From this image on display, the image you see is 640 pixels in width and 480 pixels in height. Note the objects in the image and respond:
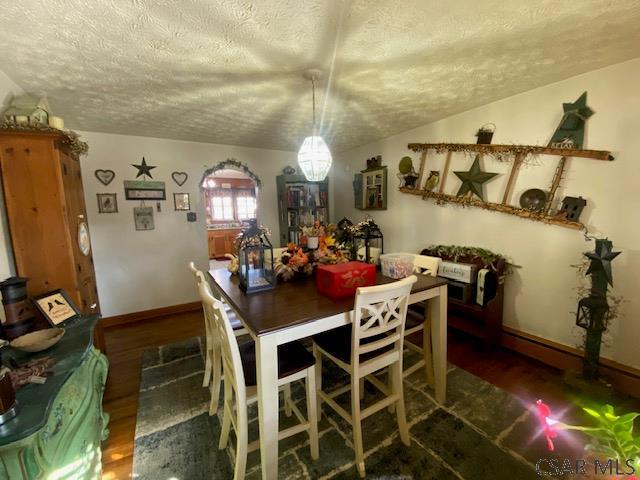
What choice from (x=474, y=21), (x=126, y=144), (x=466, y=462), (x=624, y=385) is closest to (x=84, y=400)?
(x=466, y=462)

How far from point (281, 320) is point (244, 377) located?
384 millimetres

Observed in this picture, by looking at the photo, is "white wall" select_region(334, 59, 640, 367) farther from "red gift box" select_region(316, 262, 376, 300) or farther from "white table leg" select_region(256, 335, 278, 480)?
"white table leg" select_region(256, 335, 278, 480)

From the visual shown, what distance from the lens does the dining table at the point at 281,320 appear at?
1172 mm

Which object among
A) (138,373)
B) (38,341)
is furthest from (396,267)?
(138,373)

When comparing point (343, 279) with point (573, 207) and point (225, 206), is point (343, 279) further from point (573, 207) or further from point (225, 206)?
point (225, 206)

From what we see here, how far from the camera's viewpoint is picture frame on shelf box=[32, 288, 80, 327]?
148 centimetres

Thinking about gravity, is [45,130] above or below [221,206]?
above

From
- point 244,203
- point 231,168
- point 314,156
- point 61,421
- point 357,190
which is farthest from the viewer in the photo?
point 244,203

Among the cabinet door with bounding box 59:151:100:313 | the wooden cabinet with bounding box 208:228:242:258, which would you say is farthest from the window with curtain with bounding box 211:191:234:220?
the cabinet door with bounding box 59:151:100:313

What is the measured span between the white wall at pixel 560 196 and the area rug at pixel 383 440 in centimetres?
89

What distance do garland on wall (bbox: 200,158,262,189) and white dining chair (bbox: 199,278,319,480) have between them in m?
2.71

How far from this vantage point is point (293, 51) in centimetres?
155

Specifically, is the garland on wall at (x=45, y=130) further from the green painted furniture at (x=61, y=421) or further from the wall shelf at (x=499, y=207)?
the wall shelf at (x=499, y=207)

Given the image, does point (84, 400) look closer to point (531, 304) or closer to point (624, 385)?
point (531, 304)
